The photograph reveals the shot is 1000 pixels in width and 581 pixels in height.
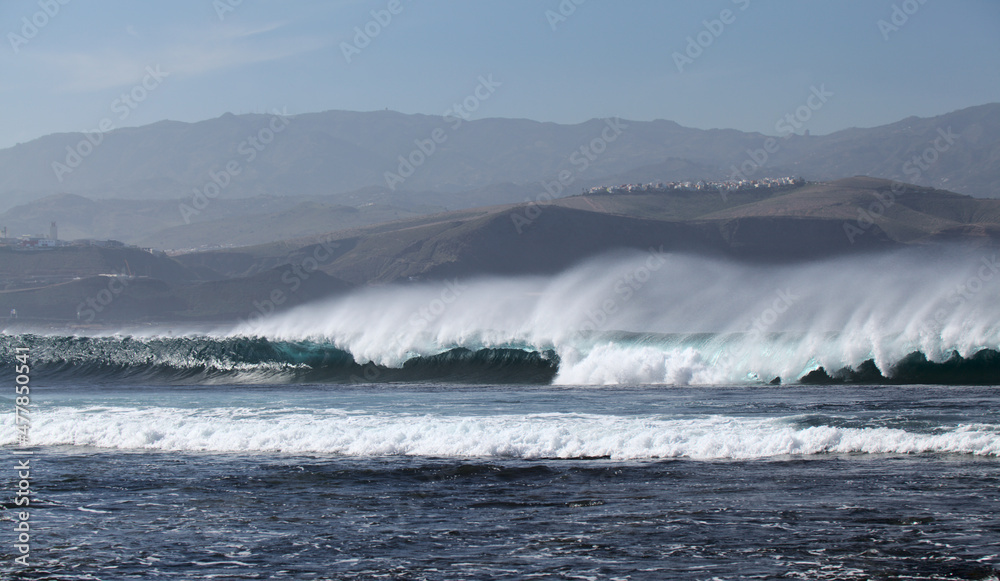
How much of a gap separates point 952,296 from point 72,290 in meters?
126

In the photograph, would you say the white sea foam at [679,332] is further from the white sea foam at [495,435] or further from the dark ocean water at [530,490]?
the white sea foam at [495,435]

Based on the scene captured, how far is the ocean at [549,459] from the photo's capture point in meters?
9.97

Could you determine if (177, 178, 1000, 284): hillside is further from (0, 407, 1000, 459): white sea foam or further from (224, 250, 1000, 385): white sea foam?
(0, 407, 1000, 459): white sea foam

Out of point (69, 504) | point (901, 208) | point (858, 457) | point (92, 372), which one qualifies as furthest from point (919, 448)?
point (901, 208)

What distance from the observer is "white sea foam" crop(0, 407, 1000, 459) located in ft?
49.7

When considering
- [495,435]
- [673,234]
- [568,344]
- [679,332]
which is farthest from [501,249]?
[495,435]

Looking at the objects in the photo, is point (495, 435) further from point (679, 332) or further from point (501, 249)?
point (501, 249)

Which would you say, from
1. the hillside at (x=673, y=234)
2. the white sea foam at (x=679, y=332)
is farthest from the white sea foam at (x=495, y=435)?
the hillside at (x=673, y=234)

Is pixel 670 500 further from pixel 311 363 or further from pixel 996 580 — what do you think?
pixel 311 363

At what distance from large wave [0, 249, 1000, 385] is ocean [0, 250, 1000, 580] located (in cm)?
12

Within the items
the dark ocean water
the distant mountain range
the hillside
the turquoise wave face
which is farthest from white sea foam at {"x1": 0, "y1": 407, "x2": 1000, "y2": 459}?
the hillside

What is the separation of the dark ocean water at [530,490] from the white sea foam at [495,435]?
0.17 feet

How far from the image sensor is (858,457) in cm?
1445

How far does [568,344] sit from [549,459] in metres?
16.0
